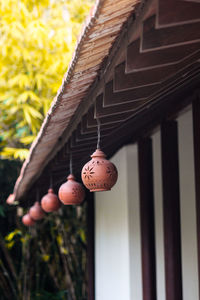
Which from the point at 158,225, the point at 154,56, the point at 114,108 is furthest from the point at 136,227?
the point at 154,56

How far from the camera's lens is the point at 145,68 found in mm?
1743

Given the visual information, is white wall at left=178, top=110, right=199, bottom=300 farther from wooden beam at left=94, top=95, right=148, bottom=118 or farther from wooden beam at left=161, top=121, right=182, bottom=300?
wooden beam at left=94, top=95, right=148, bottom=118

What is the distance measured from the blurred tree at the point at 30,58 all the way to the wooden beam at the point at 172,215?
3000mm

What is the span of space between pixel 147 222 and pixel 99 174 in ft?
5.27

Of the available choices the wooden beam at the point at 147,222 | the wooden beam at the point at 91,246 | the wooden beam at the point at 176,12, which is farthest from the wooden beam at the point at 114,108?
the wooden beam at the point at 91,246

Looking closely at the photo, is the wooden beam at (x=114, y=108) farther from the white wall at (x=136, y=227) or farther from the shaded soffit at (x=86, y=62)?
the white wall at (x=136, y=227)

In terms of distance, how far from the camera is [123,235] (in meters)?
4.04

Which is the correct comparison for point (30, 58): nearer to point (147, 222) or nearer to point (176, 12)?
point (147, 222)

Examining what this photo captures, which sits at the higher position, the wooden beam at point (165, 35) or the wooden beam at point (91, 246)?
the wooden beam at point (165, 35)

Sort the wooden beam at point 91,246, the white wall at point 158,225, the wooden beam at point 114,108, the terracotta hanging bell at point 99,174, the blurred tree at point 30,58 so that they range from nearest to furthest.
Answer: the terracotta hanging bell at point 99,174 → the wooden beam at point 114,108 → the white wall at point 158,225 → the wooden beam at point 91,246 → the blurred tree at point 30,58

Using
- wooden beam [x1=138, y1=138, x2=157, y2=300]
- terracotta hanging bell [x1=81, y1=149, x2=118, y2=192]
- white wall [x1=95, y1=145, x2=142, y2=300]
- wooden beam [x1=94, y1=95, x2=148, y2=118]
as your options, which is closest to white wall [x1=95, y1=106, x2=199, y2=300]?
white wall [x1=95, y1=145, x2=142, y2=300]

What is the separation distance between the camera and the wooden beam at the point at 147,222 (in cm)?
345

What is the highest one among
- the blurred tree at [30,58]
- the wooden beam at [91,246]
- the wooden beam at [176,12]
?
the blurred tree at [30,58]

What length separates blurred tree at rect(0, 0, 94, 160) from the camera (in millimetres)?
5758
